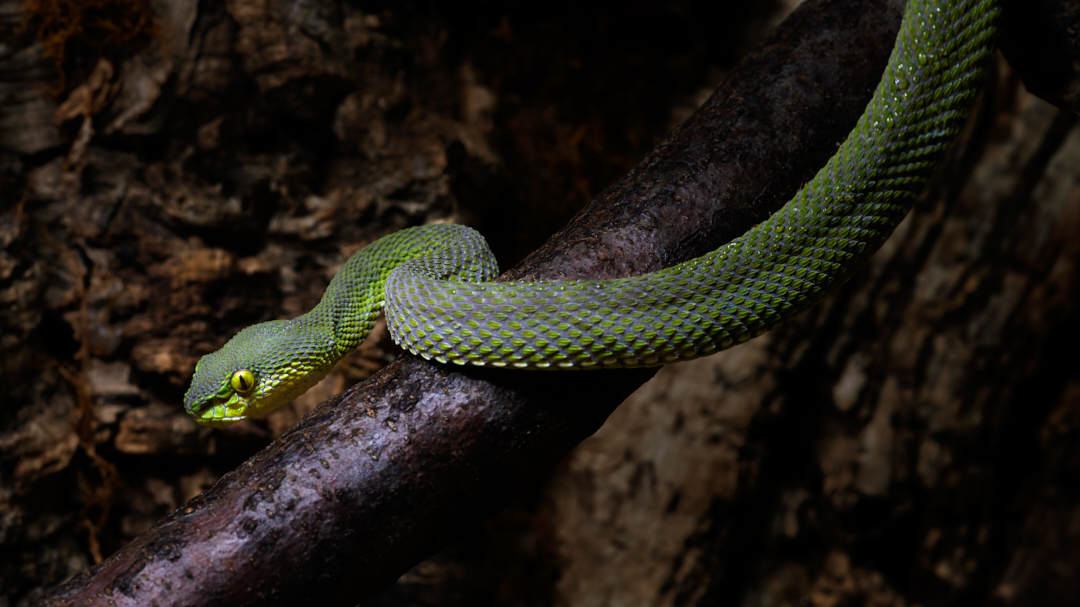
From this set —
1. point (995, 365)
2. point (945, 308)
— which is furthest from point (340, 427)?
point (995, 365)

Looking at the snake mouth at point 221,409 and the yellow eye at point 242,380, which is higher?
the yellow eye at point 242,380

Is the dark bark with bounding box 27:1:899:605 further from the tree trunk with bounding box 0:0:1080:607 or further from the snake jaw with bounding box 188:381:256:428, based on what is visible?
the snake jaw with bounding box 188:381:256:428

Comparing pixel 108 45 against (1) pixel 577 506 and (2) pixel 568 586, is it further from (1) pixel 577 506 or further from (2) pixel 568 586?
(2) pixel 568 586

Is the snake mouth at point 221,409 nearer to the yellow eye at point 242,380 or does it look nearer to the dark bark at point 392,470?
the yellow eye at point 242,380

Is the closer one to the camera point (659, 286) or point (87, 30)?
point (659, 286)

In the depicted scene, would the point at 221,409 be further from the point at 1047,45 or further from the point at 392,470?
the point at 1047,45

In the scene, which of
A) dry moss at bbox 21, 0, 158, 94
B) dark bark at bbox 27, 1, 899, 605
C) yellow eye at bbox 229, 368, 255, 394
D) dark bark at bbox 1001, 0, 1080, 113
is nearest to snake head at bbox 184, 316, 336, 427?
yellow eye at bbox 229, 368, 255, 394

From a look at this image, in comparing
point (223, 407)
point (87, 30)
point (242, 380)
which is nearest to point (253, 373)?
point (242, 380)

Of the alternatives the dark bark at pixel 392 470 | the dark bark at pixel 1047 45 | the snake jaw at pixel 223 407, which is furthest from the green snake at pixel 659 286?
the dark bark at pixel 1047 45
